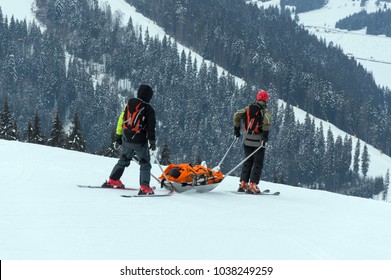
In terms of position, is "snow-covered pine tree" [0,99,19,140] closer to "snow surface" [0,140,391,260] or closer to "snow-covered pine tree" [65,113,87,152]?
"snow-covered pine tree" [65,113,87,152]

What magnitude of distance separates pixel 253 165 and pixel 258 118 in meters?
1.16

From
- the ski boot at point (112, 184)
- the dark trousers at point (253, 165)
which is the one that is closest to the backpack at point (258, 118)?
the dark trousers at point (253, 165)

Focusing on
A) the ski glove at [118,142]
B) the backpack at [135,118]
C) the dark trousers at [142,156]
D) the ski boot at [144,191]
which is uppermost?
the backpack at [135,118]

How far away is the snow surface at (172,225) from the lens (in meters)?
6.01

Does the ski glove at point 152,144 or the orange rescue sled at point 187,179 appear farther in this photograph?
the orange rescue sled at point 187,179

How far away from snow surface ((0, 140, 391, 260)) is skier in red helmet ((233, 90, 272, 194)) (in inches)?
29.0

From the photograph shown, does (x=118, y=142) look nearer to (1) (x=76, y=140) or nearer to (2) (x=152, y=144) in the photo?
(2) (x=152, y=144)

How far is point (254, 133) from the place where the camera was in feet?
39.2

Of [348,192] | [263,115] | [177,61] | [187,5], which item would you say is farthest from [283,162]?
[263,115]

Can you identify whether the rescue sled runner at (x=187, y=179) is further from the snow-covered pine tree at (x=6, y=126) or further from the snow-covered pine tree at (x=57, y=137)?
the snow-covered pine tree at (x=57, y=137)

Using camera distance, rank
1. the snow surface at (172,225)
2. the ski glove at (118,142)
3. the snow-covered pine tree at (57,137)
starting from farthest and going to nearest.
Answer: the snow-covered pine tree at (57,137), the ski glove at (118,142), the snow surface at (172,225)

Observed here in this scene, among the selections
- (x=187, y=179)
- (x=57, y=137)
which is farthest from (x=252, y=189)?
(x=57, y=137)
